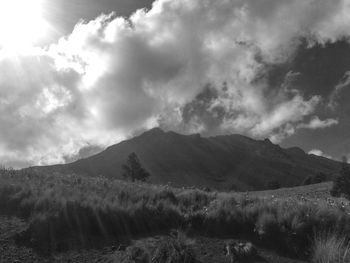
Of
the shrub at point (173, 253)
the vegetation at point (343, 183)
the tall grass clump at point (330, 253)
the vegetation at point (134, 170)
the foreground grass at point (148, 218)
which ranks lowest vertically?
the tall grass clump at point (330, 253)

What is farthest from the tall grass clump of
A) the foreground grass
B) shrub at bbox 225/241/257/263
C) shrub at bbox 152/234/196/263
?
shrub at bbox 152/234/196/263

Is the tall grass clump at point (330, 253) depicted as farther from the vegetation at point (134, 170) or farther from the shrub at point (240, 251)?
the vegetation at point (134, 170)

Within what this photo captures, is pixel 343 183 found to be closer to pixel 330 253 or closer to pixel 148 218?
pixel 148 218

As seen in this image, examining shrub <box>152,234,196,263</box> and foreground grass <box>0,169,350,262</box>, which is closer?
shrub <box>152,234,196,263</box>

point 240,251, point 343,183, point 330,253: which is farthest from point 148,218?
point 343,183

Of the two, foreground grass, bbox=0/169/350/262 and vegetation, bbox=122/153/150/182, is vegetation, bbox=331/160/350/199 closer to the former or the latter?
vegetation, bbox=122/153/150/182

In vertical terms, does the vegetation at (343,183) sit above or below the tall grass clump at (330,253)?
above

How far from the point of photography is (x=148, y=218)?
10898mm

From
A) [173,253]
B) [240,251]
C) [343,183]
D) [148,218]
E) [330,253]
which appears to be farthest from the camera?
[343,183]

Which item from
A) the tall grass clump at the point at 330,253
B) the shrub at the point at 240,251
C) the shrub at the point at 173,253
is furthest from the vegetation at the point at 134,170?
the tall grass clump at the point at 330,253


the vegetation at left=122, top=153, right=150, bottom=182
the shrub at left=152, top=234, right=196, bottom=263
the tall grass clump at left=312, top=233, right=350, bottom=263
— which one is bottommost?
the tall grass clump at left=312, top=233, right=350, bottom=263

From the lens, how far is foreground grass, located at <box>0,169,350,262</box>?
953 centimetres

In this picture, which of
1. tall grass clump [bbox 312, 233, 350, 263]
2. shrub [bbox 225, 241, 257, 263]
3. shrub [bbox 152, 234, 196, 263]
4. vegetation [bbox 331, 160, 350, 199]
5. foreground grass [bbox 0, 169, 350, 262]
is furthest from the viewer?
vegetation [bbox 331, 160, 350, 199]

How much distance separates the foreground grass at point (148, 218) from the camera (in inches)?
375
